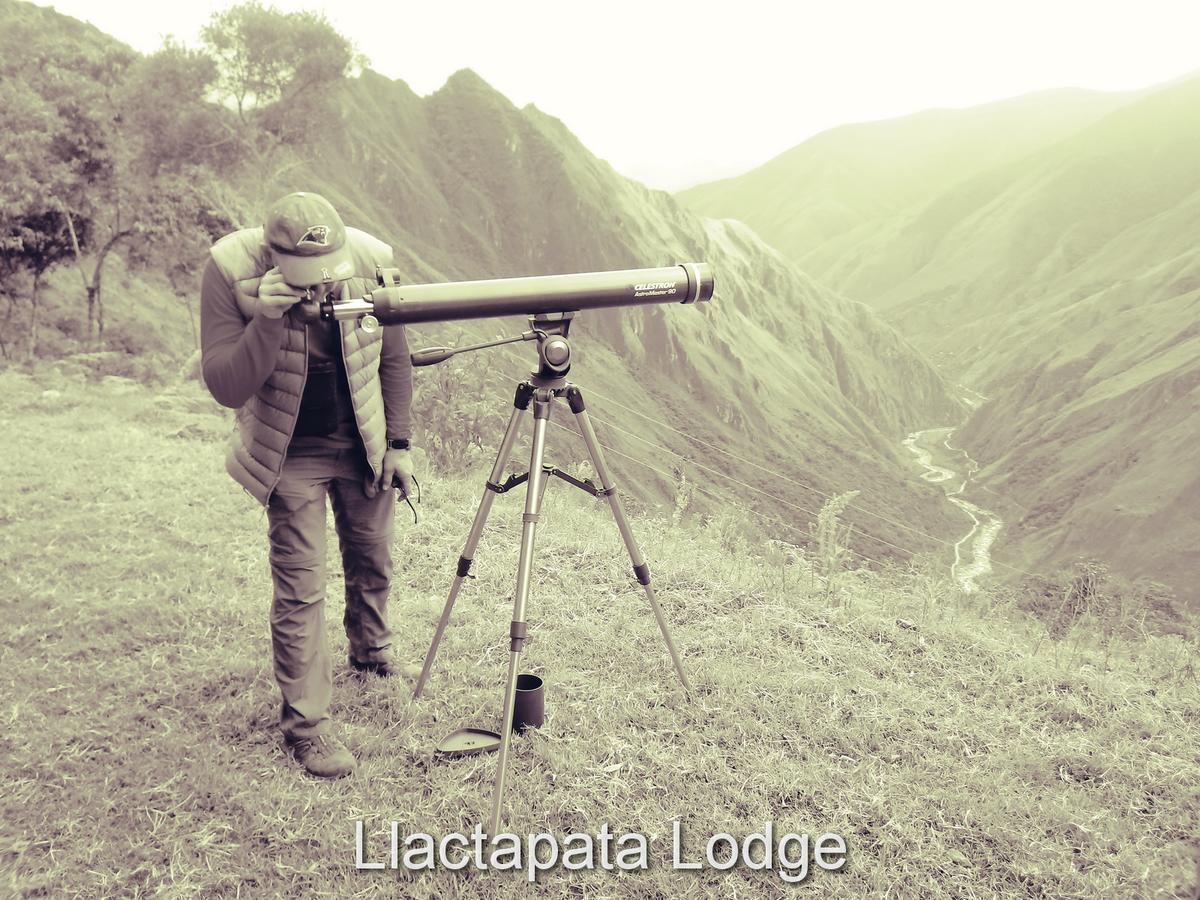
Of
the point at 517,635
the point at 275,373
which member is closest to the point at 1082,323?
the point at 517,635

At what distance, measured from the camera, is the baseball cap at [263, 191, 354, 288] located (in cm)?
301

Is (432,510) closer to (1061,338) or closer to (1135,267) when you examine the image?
(1061,338)

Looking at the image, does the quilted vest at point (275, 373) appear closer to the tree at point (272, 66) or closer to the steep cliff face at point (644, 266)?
the tree at point (272, 66)

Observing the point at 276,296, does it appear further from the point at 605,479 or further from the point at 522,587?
the point at 605,479

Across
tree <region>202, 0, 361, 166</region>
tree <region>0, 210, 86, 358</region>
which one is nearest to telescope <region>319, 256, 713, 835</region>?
tree <region>0, 210, 86, 358</region>

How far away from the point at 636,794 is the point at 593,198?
99098 millimetres

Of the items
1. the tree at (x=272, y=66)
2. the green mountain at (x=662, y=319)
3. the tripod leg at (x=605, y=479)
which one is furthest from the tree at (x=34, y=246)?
the green mountain at (x=662, y=319)

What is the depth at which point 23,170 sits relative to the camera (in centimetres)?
1920

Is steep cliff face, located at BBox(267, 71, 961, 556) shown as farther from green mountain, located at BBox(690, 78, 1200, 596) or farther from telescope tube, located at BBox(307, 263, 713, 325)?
telescope tube, located at BBox(307, 263, 713, 325)

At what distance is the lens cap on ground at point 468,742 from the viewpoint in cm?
367

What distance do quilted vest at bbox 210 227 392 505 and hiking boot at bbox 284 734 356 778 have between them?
3.92 feet

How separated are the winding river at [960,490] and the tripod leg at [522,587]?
153 feet

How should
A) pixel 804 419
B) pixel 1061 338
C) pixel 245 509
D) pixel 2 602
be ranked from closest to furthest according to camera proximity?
1. pixel 2 602
2. pixel 245 509
3. pixel 804 419
4. pixel 1061 338

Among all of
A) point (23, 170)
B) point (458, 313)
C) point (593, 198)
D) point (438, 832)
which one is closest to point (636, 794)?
point (438, 832)
